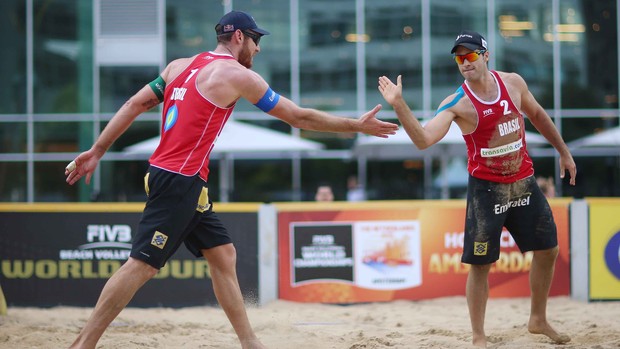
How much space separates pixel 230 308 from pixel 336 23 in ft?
51.3

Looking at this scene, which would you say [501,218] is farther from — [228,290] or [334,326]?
[334,326]

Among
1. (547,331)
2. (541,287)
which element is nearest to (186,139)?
(541,287)

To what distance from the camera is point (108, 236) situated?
8602 millimetres

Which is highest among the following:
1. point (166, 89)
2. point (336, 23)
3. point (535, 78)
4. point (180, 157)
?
point (336, 23)

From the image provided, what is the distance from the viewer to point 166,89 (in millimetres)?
4789

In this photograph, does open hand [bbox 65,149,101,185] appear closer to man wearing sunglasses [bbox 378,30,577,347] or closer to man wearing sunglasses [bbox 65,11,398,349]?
man wearing sunglasses [bbox 65,11,398,349]

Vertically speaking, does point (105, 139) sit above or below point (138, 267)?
above

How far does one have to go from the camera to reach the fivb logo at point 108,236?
8594 millimetres

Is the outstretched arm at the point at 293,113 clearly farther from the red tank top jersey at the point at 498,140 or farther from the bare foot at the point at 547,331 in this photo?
the bare foot at the point at 547,331

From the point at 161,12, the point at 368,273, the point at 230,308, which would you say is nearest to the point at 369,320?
the point at 368,273

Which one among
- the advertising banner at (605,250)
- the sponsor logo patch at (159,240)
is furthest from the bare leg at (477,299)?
the advertising banner at (605,250)

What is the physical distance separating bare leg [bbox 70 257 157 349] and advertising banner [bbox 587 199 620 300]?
5950 millimetres

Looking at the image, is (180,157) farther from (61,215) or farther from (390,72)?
(390,72)

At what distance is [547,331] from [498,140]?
1.53 metres
